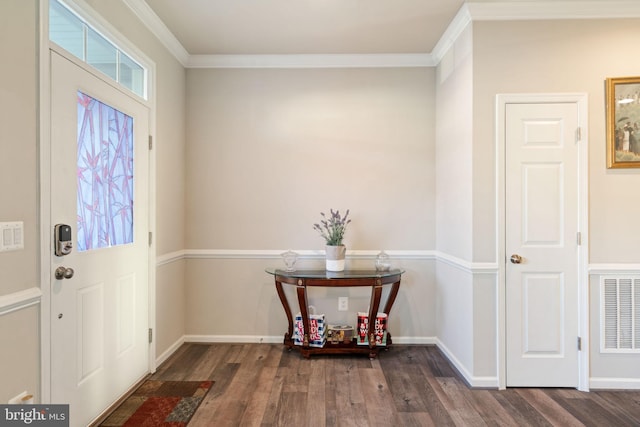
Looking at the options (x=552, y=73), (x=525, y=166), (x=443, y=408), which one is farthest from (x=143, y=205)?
(x=552, y=73)

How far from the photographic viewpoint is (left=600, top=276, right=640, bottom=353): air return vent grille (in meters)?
2.52

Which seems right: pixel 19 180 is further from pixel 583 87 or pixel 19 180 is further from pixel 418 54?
pixel 583 87

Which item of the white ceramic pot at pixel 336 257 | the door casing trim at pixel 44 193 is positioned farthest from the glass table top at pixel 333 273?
the door casing trim at pixel 44 193

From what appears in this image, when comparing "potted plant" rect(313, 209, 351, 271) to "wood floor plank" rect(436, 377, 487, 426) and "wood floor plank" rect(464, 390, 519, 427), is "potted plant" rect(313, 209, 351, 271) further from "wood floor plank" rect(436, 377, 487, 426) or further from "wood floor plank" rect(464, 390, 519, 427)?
"wood floor plank" rect(464, 390, 519, 427)

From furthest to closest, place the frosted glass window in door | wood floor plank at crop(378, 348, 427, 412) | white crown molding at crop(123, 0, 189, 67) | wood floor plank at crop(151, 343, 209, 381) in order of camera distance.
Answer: wood floor plank at crop(151, 343, 209, 381), white crown molding at crop(123, 0, 189, 67), wood floor plank at crop(378, 348, 427, 412), the frosted glass window in door

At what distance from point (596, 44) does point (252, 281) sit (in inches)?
133

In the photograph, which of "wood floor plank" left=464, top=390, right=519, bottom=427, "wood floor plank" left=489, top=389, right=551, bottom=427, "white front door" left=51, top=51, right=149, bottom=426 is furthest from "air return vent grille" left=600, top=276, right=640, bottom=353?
"white front door" left=51, top=51, right=149, bottom=426

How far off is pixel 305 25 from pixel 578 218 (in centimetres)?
253

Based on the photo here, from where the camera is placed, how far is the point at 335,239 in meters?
3.14

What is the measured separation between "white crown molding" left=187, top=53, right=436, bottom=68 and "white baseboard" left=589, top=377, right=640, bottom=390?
2.91m

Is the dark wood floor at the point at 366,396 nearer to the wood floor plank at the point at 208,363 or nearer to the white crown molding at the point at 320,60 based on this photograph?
the wood floor plank at the point at 208,363

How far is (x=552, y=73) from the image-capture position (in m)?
2.55

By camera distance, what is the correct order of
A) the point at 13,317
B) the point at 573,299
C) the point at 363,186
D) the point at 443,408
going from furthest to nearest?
1. the point at 363,186
2. the point at 573,299
3. the point at 443,408
4. the point at 13,317

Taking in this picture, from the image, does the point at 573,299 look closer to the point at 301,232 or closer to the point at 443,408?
the point at 443,408
